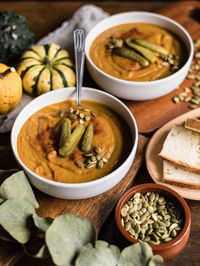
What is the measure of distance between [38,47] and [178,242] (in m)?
2.04

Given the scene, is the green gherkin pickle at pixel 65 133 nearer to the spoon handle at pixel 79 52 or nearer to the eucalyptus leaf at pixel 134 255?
the spoon handle at pixel 79 52

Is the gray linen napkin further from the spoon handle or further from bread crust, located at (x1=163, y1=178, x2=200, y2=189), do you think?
A: bread crust, located at (x1=163, y1=178, x2=200, y2=189)

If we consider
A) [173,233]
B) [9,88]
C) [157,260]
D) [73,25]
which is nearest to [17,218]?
[157,260]

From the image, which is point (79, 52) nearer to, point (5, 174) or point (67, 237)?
point (5, 174)

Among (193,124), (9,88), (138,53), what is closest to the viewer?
(193,124)

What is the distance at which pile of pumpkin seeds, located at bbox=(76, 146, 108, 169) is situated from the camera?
2627 mm

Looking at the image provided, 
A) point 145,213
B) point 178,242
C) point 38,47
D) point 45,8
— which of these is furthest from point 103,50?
point 178,242

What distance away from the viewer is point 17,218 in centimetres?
238

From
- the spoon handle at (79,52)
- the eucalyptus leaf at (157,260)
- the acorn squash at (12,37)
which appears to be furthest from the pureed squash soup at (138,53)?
the eucalyptus leaf at (157,260)

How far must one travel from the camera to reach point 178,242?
2363 mm

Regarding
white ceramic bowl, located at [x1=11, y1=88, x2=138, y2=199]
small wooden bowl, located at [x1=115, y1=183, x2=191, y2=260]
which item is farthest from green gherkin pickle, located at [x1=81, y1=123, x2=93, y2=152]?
small wooden bowl, located at [x1=115, y1=183, x2=191, y2=260]

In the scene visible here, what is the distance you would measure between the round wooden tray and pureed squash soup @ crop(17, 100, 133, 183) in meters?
0.24

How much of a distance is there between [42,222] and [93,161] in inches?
20.5

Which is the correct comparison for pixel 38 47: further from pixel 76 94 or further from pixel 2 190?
pixel 2 190
